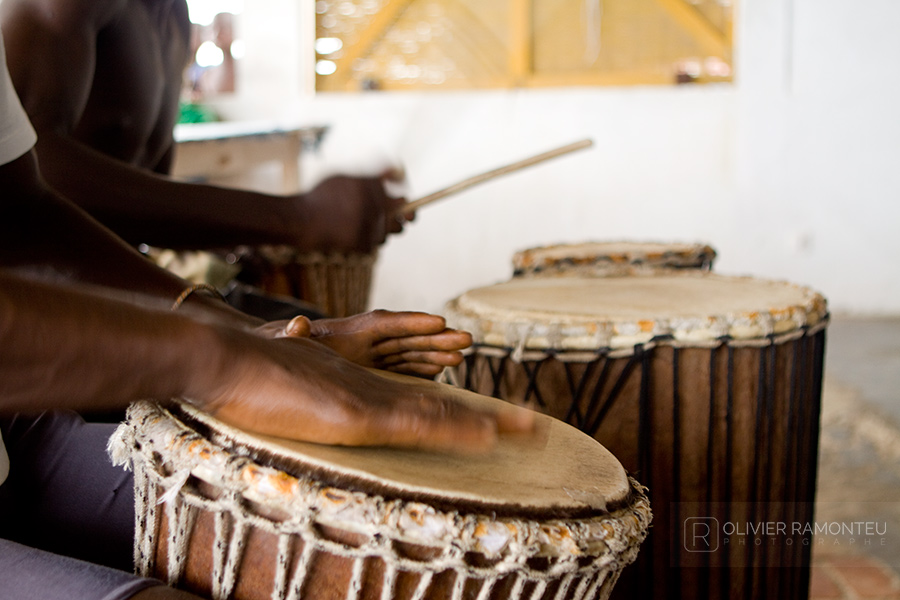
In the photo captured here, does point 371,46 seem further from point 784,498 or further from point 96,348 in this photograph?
point 96,348

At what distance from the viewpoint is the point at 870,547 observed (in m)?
1.93

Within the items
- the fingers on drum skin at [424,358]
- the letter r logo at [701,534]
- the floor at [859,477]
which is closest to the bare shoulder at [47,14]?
the fingers on drum skin at [424,358]

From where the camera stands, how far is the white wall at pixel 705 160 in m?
4.23

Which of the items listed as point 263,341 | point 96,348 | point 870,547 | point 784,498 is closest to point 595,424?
point 784,498

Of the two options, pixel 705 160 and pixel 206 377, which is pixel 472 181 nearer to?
pixel 206 377

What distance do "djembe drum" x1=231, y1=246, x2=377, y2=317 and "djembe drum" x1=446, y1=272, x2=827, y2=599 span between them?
3.19 feet

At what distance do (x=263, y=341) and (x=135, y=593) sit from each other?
0.21 meters

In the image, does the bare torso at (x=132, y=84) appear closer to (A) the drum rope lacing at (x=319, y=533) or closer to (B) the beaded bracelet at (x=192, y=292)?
(B) the beaded bracelet at (x=192, y=292)

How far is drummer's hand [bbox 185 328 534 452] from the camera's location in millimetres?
601

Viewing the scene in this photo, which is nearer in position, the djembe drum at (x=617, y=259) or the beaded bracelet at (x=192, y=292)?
the beaded bracelet at (x=192, y=292)

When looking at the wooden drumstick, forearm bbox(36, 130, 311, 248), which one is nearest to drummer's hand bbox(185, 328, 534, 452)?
forearm bbox(36, 130, 311, 248)

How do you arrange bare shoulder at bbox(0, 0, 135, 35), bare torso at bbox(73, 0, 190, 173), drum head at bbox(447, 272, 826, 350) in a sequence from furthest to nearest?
bare torso at bbox(73, 0, 190, 173) → bare shoulder at bbox(0, 0, 135, 35) → drum head at bbox(447, 272, 826, 350)

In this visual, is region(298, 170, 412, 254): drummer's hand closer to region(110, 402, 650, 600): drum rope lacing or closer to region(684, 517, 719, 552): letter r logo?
region(684, 517, 719, 552): letter r logo

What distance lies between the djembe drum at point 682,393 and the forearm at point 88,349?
2.05 feet
